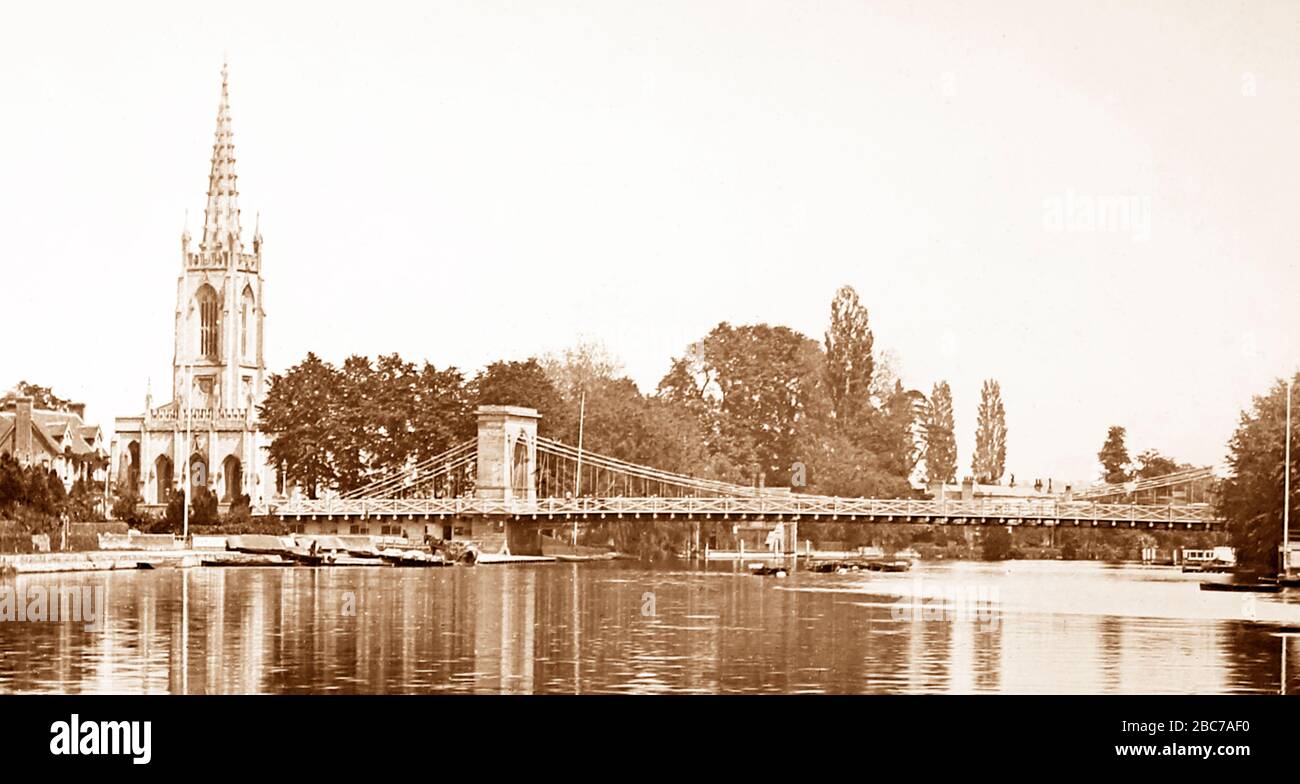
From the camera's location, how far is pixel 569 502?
5909 cm

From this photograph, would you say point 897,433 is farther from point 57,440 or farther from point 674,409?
point 57,440

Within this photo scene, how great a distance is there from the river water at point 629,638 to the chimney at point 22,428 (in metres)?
16.7

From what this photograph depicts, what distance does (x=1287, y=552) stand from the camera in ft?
127

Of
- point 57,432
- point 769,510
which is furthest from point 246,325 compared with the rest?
point 769,510

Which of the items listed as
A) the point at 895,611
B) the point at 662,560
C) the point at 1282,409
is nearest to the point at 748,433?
the point at 662,560

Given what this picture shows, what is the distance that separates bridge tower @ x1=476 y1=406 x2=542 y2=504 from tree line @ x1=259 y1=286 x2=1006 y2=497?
1920mm

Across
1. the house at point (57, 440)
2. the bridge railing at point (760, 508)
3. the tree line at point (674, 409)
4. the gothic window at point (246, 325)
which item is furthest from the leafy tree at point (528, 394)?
the gothic window at point (246, 325)

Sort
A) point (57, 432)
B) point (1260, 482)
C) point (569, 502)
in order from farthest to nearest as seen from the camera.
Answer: point (57, 432), point (569, 502), point (1260, 482)

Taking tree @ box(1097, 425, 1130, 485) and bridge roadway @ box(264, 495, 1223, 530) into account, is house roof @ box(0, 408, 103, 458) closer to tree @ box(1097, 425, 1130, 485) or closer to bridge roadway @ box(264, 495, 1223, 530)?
bridge roadway @ box(264, 495, 1223, 530)

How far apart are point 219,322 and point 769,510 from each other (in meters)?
28.9

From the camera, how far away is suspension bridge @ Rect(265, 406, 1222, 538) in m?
54.6
